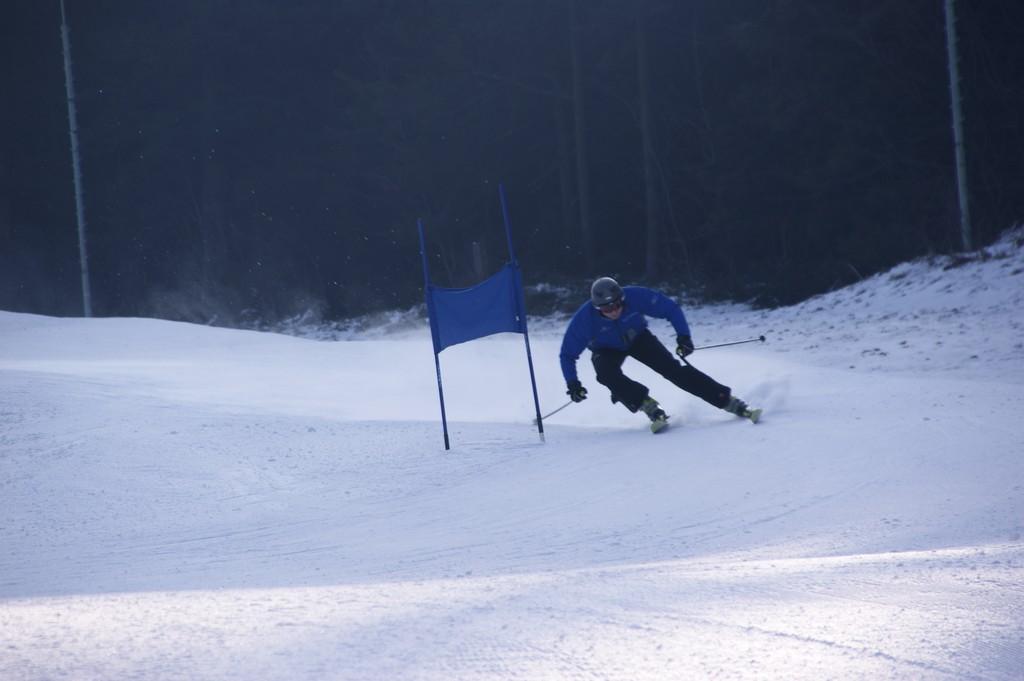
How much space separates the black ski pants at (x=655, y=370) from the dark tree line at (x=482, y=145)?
12.9 metres

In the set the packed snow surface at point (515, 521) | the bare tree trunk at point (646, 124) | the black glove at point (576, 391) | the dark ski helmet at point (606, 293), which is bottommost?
the packed snow surface at point (515, 521)

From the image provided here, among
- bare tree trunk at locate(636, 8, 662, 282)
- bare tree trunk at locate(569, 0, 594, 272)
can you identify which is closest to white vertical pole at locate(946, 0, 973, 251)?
bare tree trunk at locate(636, 8, 662, 282)

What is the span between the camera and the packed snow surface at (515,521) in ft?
10.4

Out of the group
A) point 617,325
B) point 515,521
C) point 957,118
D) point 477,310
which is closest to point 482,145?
point 957,118

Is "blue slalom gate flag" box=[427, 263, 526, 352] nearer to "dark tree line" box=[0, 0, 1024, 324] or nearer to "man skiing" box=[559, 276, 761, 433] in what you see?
"man skiing" box=[559, 276, 761, 433]

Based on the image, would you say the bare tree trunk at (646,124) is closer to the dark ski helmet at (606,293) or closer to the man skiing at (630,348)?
the man skiing at (630,348)

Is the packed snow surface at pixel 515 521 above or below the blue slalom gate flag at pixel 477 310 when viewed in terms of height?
below

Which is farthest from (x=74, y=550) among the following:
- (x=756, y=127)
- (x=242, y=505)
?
(x=756, y=127)

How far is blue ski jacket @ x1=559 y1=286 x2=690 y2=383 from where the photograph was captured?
9.34m

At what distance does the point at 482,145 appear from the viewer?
36.8 meters

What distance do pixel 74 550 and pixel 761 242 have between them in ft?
89.0

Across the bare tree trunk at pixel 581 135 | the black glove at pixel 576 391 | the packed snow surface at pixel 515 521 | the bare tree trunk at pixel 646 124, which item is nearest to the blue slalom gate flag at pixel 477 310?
the black glove at pixel 576 391

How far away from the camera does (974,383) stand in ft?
32.2

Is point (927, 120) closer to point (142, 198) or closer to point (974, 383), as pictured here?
point (974, 383)
